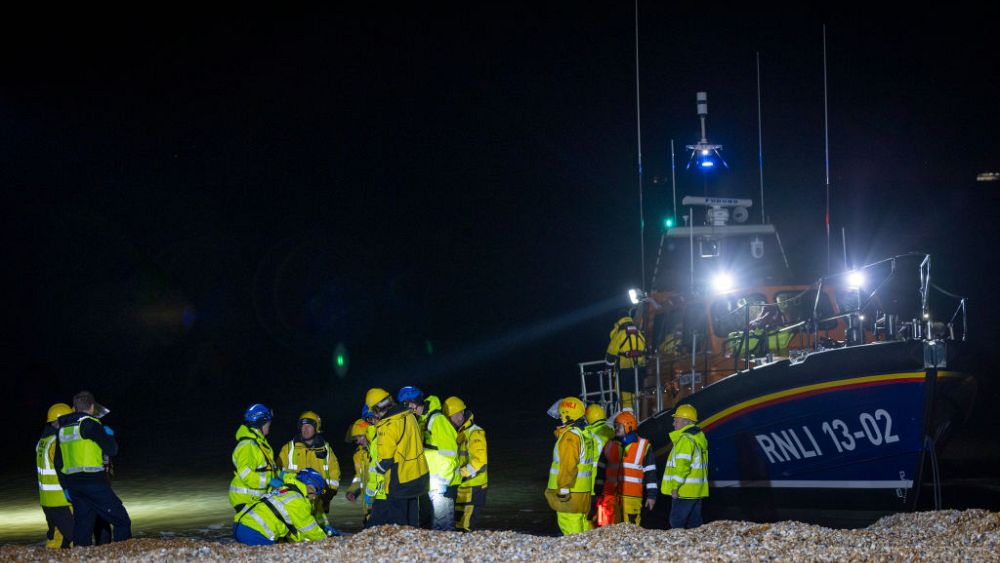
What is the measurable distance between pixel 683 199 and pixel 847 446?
478 centimetres

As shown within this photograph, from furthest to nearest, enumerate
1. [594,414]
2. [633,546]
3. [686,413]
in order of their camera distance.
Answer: [594,414] → [686,413] → [633,546]

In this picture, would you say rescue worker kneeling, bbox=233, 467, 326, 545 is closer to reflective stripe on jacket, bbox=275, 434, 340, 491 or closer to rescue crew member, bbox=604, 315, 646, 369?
reflective stripe on jacket, bbox=275, 434, 340, 491

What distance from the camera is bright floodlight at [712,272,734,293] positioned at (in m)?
12.1

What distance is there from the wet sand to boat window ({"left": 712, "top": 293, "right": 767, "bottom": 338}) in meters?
3.73

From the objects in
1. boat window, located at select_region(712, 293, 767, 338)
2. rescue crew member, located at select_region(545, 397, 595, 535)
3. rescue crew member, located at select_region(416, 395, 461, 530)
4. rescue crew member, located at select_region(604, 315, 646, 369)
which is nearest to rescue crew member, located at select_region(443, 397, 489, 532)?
rescue crew member, located at select_region(416, 395, 461, 530)

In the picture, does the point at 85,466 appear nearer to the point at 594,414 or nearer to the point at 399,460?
the point at 399,460

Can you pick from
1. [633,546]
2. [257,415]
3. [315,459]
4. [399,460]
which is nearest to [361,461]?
[315,459]

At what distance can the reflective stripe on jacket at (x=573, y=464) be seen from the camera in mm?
8672

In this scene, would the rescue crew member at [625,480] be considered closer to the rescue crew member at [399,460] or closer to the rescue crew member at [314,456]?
the rescue crew member at [399,460]

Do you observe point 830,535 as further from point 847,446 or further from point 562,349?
point 562,349

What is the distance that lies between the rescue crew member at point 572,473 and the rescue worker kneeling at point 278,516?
2.04m

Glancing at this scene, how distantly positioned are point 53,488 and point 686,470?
5120 mm

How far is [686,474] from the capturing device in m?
8.51

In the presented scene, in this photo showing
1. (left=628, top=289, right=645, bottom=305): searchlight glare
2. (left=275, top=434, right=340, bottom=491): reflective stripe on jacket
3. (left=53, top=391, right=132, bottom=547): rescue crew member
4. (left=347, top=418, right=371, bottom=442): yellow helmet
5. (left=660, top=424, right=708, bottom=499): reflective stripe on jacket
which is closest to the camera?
(left=53, top=391, right=132, bottom=547): rescue crew member
